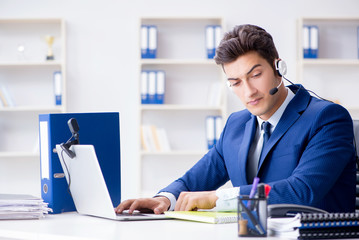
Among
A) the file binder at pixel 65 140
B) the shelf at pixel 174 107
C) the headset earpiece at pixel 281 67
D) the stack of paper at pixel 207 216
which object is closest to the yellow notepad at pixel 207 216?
the stack of paper at pixel 207 216

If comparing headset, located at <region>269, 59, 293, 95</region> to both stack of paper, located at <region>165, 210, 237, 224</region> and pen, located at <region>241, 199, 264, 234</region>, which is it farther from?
pen, located at <region>241, 199, 264, 234</region>

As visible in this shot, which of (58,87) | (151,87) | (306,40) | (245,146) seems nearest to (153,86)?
(151,87)

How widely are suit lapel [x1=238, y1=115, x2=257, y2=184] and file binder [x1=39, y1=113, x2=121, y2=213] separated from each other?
0.46m

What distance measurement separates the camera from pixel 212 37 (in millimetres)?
4711

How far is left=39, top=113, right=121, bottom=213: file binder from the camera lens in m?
1.93

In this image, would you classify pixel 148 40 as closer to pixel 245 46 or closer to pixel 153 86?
pixel 153 86

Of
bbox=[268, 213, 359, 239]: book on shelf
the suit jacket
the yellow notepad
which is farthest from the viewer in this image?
the suit jacket

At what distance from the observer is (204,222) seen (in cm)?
160

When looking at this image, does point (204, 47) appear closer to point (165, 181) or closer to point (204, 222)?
point (165, 181)

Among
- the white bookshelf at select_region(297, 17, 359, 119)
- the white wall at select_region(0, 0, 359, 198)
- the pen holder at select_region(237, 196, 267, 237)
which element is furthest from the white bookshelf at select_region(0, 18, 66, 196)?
the pen holder at select_region(237, 196, 267, 237)

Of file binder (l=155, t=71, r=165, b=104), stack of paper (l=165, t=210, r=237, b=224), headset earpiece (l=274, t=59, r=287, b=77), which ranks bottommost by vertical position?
stack of paper (l=165, t=210, r=237, b=224)

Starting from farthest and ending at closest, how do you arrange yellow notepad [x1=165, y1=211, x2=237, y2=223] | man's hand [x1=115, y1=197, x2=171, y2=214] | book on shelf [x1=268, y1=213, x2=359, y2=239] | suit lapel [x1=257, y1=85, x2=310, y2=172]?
suit lapel [x1=257, y1=85, x2=310, y2=172], man's hand [x1=115, y1=197, x2=171, y2=214], yellow notepad [x1=165, y1=211, x2=237, y2=223], book on shelf [x1=268, y1=213, x2=359, y2=239]

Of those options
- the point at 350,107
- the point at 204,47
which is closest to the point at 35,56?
the point at 204,47

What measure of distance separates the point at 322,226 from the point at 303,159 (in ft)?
1.90
